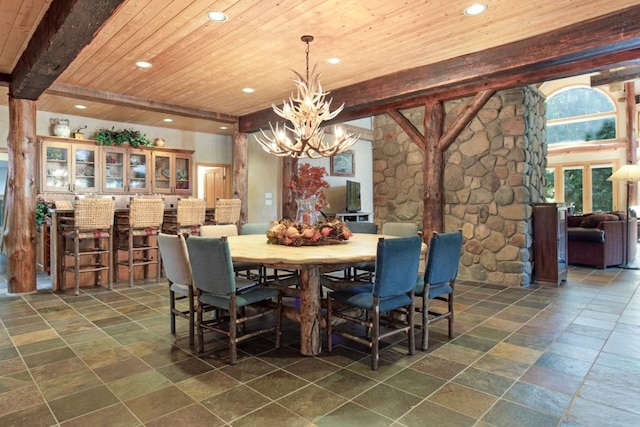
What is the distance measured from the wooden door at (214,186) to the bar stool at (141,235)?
3426mm

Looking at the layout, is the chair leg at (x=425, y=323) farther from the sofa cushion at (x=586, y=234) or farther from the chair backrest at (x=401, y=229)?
the sofa cushion at (x=586, y=234)

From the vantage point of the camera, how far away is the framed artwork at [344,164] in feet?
29.1

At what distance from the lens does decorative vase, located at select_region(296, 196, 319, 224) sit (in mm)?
3383

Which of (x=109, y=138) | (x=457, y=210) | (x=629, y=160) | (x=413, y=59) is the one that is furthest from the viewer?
(x=629, y=160)

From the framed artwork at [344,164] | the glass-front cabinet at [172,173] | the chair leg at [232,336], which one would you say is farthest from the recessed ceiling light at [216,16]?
the framed artwork at [344,164]

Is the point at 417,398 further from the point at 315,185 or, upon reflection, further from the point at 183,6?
the point at 183,6

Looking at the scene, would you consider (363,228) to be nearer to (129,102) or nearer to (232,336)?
(232,336)

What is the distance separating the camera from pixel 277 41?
11.6 feet

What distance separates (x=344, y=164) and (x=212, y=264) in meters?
6.86

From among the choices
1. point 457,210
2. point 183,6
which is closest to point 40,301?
point 183,6

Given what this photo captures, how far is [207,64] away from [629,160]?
11033 millimetres

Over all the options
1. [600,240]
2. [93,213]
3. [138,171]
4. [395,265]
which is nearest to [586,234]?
[600,240]

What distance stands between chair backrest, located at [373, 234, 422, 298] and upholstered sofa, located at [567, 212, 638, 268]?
491 centimetres

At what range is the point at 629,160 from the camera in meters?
10.2
